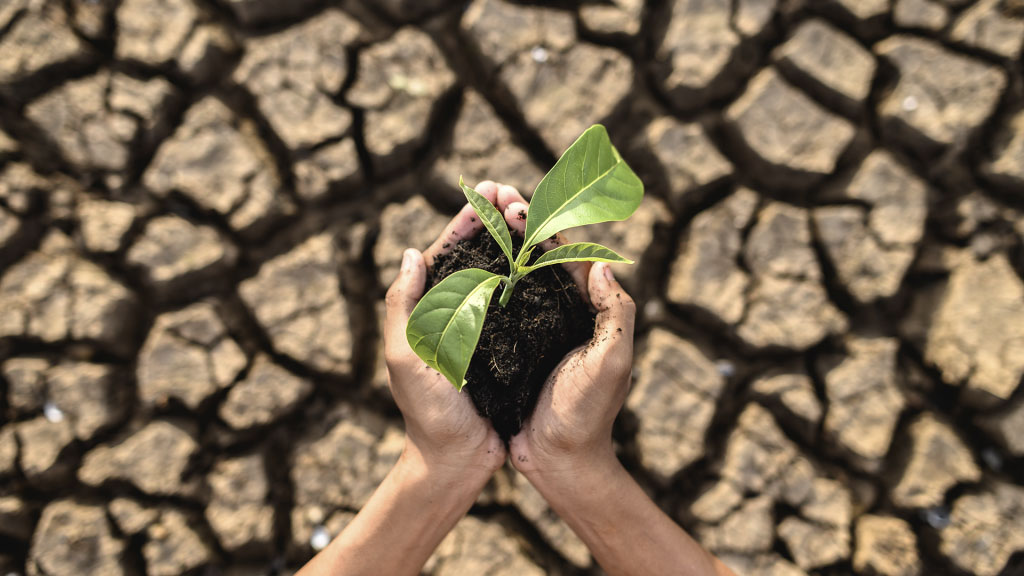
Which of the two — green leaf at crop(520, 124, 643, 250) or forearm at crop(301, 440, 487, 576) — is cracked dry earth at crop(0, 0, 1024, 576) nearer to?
forearm at crop(301, 440, 487, 576)

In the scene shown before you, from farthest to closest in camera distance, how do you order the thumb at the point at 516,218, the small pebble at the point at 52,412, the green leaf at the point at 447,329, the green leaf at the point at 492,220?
the small pebble at the point at 52,412, the thumb at the point at 516,218, the green leaf at the point at 492,220, the green leaf at the point at 447,329

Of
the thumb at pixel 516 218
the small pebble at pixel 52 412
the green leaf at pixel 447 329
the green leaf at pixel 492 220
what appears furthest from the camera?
the small pebble at pixel 52 412

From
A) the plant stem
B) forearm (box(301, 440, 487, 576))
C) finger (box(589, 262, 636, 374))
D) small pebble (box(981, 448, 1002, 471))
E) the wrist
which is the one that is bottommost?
small pebble (box(981, 448, 1002, 471))

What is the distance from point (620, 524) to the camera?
1.52 m

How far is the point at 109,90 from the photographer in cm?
198

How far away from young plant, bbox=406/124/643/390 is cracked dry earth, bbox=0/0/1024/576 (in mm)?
793

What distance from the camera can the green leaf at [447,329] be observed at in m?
1.06

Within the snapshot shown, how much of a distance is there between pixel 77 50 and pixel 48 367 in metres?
1.03

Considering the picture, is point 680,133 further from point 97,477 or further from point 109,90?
point 97,477

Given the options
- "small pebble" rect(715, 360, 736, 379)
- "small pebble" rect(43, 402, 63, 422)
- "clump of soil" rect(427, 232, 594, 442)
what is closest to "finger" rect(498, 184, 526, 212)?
"clump of soil" rect(427, 232, 594, 442)

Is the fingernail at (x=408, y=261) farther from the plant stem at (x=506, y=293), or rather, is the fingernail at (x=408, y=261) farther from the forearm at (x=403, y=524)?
the forearm at (x=403, y=524)

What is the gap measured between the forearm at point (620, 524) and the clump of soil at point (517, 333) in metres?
0.22

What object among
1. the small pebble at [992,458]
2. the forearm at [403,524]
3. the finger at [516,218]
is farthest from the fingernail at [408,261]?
the small pebble at [992,458]

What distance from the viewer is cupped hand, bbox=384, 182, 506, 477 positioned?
137 centimetres
